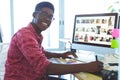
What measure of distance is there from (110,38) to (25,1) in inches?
113

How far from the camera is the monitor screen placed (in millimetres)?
1983

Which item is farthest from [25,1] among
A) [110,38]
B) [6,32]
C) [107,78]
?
[107,78]

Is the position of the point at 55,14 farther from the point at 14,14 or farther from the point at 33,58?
the point at 33,58

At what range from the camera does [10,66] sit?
1518 mm

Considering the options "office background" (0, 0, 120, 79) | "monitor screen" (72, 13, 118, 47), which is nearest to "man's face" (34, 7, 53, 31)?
"monitor screen" (72, 13, 118, 47)

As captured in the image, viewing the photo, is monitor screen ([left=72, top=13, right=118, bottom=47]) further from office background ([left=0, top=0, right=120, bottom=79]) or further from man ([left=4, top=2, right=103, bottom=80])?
office background ([left=0, top=0, right=120, bottom=79])

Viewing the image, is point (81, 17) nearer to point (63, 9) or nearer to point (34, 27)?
point (34, 27)

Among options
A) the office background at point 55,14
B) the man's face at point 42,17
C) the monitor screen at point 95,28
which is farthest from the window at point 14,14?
the man's face at point 42,17

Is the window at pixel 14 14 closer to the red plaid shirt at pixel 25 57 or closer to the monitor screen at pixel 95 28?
the monitor screen at pixel 95 28

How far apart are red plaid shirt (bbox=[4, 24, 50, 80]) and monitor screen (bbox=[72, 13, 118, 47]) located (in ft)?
2.25

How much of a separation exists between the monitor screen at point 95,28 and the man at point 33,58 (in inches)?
24.2

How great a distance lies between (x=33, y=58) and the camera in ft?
4.31

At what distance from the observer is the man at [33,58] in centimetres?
132

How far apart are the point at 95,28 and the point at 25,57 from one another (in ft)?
3.11
